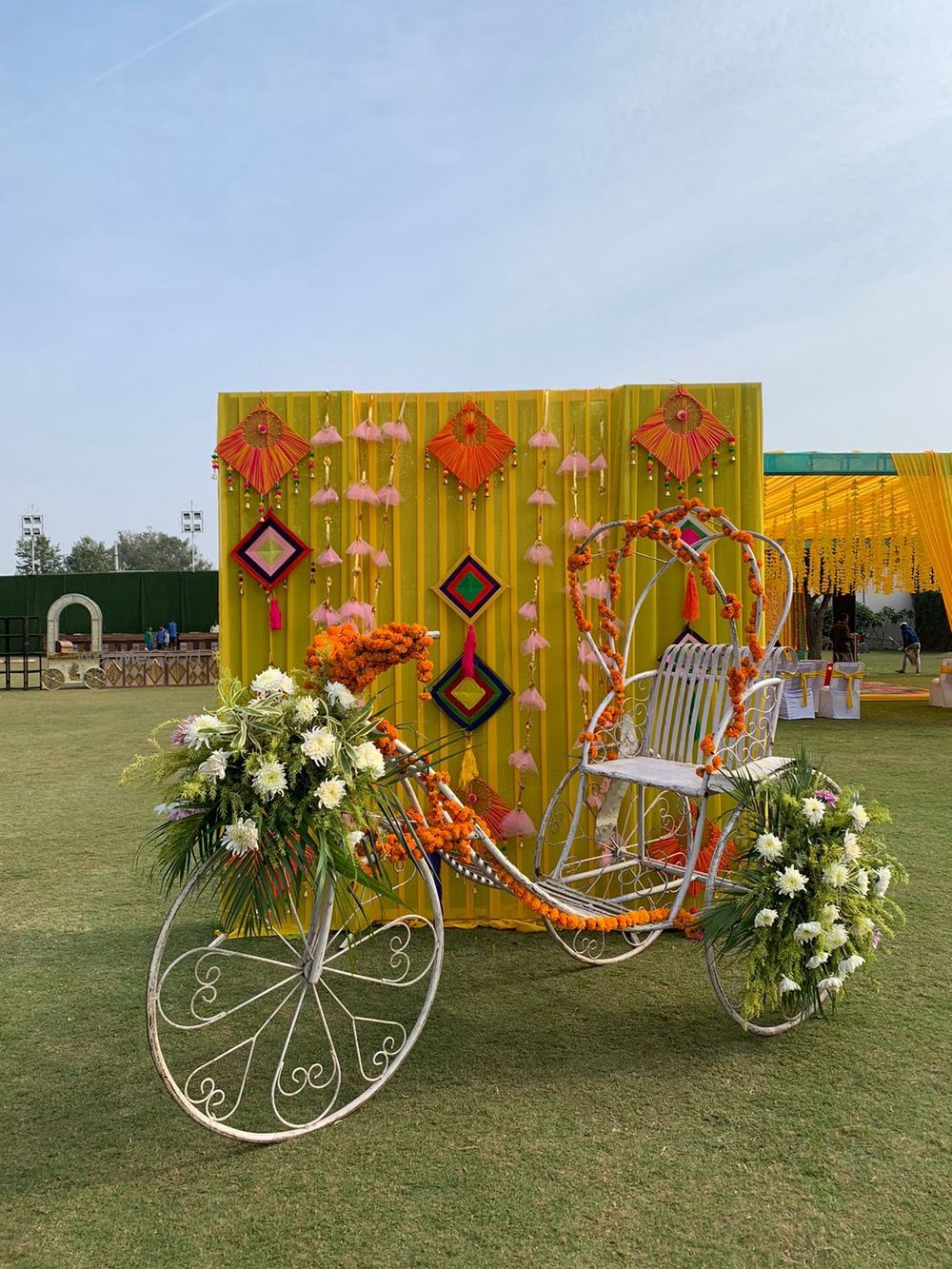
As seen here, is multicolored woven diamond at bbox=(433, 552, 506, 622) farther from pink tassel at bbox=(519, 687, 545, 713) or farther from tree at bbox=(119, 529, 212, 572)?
tree at bbox=(119, 529, 212, 572)

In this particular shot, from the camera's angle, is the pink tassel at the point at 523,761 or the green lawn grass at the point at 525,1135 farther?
the pink tassel at the point at 523,761

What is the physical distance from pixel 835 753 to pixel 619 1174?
20.9 feet

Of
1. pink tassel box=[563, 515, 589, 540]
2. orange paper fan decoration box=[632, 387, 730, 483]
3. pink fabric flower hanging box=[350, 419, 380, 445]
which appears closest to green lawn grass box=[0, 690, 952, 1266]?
pink tassel box=[563, 515, 589, 540]

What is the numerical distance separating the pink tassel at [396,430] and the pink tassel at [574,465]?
0.62m

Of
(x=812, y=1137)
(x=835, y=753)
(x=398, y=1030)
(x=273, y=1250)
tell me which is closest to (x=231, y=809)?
(x=273, y=1250)

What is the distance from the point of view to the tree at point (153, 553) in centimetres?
5750

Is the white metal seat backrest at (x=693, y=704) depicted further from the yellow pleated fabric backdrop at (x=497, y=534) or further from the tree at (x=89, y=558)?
the tree at (x=89, y=558)

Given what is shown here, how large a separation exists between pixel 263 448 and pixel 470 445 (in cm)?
81

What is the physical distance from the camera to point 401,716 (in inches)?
146

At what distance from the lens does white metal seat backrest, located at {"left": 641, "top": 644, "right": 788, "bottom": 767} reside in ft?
10.8

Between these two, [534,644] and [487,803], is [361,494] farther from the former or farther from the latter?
[487,803]

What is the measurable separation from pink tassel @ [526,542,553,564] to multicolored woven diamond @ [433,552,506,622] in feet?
0.56

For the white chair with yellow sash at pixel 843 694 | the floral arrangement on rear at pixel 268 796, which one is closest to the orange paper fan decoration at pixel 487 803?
the floral arrangement on rear at pixel 268 796

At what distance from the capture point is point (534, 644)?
12.1 ft
